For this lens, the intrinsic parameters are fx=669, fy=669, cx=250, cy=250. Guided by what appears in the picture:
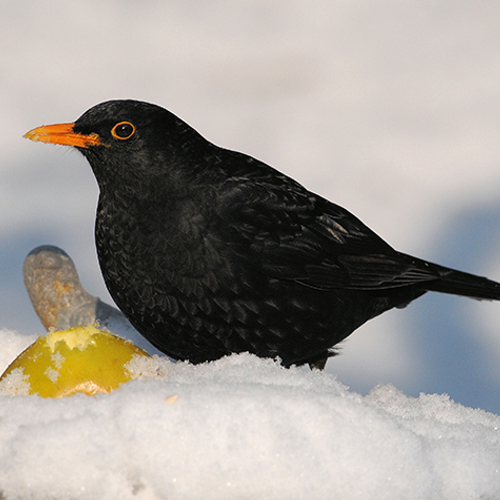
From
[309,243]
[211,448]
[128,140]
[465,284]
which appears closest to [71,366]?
[211,448]

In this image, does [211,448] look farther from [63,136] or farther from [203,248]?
[63,136]

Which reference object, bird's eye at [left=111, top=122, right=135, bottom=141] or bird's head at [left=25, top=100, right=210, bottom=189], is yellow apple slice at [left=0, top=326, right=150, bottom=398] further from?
bird's eye at [left=111, top=122, right=135, bottom=141]

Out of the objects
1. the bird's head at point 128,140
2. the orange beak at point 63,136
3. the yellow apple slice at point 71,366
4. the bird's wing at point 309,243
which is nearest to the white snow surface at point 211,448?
the yellow apple slice at point 71,366

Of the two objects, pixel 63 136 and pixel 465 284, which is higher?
pixel 63 136

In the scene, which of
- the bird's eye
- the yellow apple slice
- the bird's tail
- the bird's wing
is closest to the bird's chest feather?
the bird's wing

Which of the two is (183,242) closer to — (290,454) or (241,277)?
(241,277)

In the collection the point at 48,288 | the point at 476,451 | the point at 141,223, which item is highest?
the point at 141,223

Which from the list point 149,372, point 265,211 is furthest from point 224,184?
point 149,372
